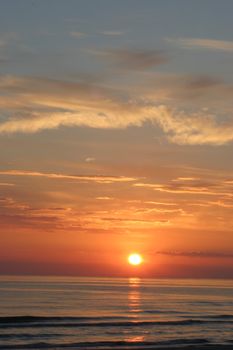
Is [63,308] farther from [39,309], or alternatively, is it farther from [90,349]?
[90,349]

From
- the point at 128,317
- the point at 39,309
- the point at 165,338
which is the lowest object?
the point at 165,338

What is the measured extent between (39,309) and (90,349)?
3917cm

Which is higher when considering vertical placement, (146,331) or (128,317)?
(128,317)

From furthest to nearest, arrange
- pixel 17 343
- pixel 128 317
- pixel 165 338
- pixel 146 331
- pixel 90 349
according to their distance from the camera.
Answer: pixel 128 317 < pixel 146 331 < pixel 165 338 < pixel 17 343 < pixel 90 349

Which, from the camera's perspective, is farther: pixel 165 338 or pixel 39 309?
pixel 39 309

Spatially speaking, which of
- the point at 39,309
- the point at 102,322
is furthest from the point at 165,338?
the point at 39,309

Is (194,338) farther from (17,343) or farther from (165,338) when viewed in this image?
(17,343)

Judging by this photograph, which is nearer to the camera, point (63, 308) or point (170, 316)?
point (170, 316)

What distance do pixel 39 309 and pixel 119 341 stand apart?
35536 mm

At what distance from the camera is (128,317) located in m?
64.5

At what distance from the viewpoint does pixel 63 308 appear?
7788 centimetres

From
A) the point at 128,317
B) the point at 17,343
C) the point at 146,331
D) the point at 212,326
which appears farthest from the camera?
the point at 128,317

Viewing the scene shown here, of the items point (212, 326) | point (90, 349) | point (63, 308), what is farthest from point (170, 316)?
point (90, 349)

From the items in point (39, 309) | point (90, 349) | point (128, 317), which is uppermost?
point (39, 309)
